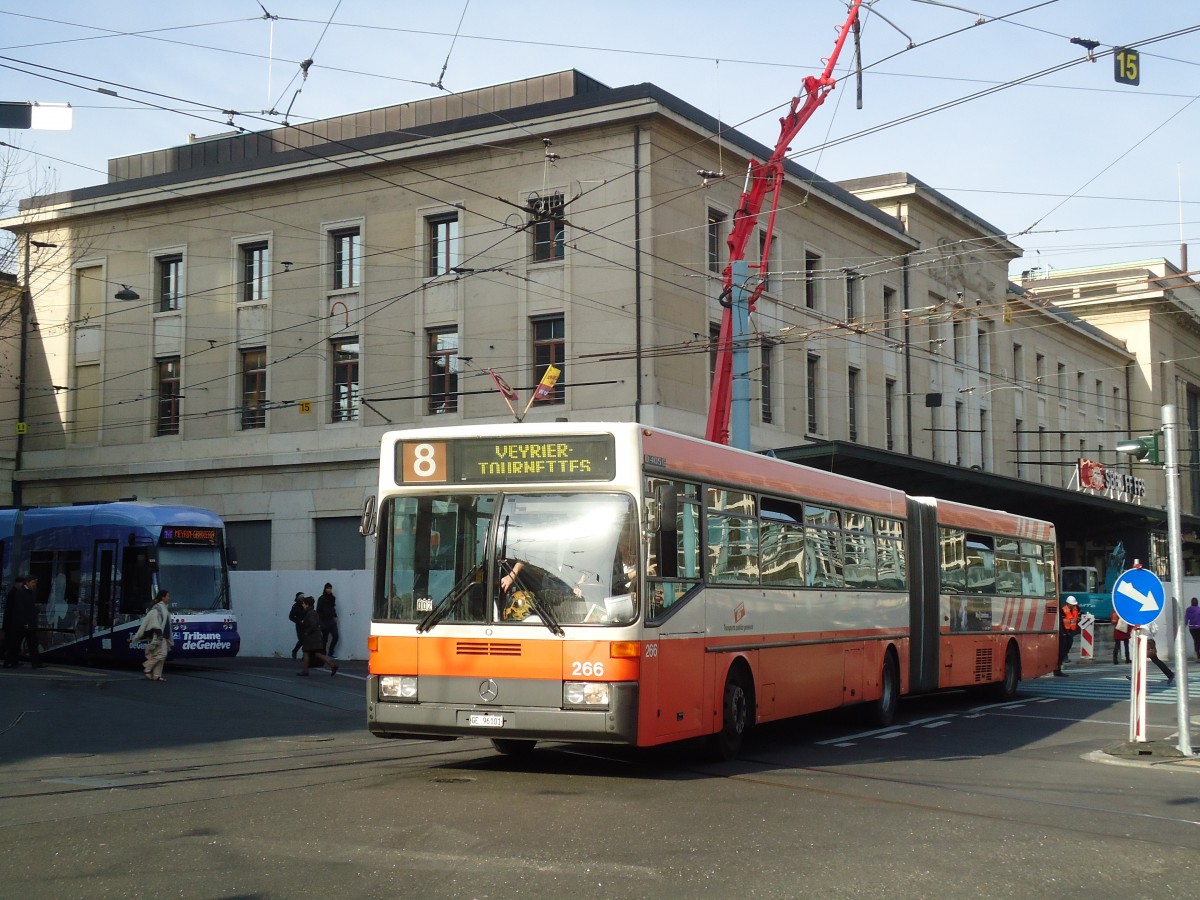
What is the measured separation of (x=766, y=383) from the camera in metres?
37.4

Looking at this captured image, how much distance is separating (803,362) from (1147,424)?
3756 cm

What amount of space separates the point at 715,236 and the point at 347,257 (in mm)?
9626

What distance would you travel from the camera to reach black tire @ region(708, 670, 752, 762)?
13.3m

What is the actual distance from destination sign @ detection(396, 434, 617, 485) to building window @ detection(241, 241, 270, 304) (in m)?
27.4

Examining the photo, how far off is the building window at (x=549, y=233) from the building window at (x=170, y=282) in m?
11.7

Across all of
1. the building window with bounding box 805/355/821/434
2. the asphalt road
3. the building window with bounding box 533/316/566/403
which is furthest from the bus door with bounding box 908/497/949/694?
the building window with bounding box 805/355/821/434

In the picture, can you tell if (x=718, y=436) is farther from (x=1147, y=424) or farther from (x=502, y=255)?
(x=1147, y=424)

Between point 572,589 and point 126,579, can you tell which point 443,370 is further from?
point 572,589

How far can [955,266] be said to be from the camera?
49.0 m

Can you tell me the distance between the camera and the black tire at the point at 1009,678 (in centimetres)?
2280

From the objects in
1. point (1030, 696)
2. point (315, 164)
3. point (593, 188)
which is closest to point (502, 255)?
point (593, 188)

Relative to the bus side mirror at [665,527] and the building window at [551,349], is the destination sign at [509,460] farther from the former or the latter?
the building window at [551,349]

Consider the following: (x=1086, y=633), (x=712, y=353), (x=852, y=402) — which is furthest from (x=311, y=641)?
(x=852, y=402)

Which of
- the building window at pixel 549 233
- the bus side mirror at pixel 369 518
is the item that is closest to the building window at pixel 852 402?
the building window at pixel 549 233
